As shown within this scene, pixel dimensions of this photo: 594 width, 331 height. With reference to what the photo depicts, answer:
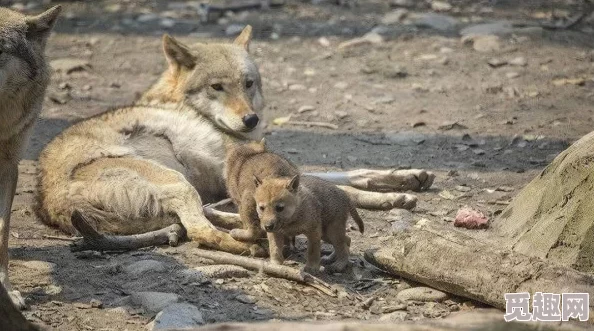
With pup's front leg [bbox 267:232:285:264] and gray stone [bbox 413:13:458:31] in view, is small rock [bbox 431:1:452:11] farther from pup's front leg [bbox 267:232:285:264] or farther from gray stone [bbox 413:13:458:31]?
pup's front leg [bbox 267:232:285:264]

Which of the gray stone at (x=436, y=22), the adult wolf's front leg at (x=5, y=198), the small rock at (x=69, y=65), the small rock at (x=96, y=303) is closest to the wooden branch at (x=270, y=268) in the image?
the small rock at (x=96, y=303)

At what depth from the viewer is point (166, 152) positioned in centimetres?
709

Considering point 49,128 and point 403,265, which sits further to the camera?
point 49,128

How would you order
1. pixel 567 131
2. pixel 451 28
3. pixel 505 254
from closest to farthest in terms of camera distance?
1. pixel 505 254
2. pixel 567 131
3. pixel 451 28

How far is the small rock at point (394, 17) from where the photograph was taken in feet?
40.9

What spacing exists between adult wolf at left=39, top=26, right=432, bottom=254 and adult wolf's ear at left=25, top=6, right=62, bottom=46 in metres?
1.05

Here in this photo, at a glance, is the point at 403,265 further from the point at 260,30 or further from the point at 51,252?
the point at 260,30

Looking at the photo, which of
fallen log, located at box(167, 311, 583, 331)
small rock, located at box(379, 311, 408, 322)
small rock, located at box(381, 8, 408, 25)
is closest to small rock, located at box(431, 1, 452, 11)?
small rock, located at box(381, 8, 408, 25)

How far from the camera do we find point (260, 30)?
12477 millimetres

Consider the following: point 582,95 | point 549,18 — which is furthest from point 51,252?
point 549,18

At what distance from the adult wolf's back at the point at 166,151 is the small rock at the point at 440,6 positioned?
221 inches

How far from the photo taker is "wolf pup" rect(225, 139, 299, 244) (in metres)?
5.71

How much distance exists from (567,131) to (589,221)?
345 centimetres

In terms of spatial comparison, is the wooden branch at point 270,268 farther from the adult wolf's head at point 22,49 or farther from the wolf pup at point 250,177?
the adult wolf's head at point 22,49
